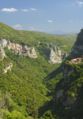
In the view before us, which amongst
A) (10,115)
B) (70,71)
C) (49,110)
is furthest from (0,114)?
(70,71)

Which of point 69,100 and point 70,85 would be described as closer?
point 69,100

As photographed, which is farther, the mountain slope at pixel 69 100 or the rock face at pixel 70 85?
the rock face at pixel 70 85

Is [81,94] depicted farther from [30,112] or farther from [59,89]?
[30,112]

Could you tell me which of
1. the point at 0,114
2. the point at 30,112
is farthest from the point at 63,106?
the point at 30,112

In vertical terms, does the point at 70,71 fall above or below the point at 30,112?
above

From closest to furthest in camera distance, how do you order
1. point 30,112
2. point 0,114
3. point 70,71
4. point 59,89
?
point 0,114 < point 59,89 < point 70,71 < point 30,112

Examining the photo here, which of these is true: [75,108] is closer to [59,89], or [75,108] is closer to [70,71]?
[59,89]

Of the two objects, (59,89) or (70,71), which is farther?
(70,71)

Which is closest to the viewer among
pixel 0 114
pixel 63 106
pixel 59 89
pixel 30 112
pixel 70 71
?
pixel 0 114

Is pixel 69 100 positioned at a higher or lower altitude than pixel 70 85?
lower

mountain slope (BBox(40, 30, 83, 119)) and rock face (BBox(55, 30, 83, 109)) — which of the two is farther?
rock face (BBox(55, 30, 83, 109))
